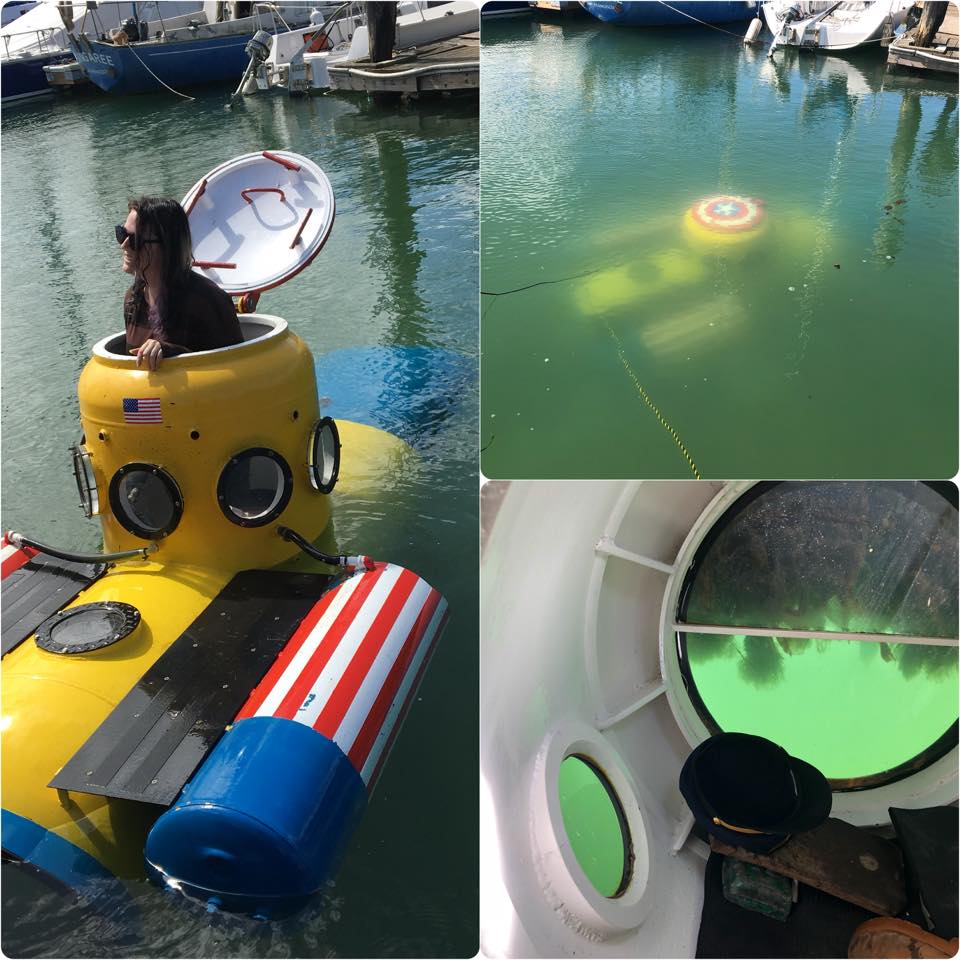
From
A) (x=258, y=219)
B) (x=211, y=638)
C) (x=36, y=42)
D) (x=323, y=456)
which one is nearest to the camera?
(x=211, y=638)

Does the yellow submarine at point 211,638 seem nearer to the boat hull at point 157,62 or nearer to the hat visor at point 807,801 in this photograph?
the hat visor at point 807,801

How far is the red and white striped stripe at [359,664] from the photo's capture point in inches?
106

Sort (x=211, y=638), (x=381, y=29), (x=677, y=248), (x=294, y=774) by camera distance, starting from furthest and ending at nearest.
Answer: (x=381, y=29), (x=677, y=248), (x=211, y=638), (x=294, y=774)

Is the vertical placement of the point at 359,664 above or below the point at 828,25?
below

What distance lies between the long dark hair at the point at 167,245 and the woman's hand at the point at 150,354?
0.53 ft

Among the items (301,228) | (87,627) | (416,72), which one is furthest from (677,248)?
(416,72)

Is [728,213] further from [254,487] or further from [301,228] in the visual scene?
[254,487]

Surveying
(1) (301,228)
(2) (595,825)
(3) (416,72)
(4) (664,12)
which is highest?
(4) (664,12)

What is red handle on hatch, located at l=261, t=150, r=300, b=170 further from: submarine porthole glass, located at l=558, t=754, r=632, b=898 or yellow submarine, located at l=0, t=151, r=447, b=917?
submarine porthole glass, located at l=558, t=754, r=632, b=898

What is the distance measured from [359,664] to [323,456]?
3.48ft

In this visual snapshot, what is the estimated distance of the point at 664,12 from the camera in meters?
15.3

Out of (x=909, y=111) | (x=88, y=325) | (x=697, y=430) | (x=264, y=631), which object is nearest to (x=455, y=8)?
(x=909, y=111)

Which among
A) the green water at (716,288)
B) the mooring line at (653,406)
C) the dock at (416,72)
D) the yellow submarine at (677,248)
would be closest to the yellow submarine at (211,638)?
the green water at (716,288)

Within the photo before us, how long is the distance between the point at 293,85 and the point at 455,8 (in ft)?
13.7
